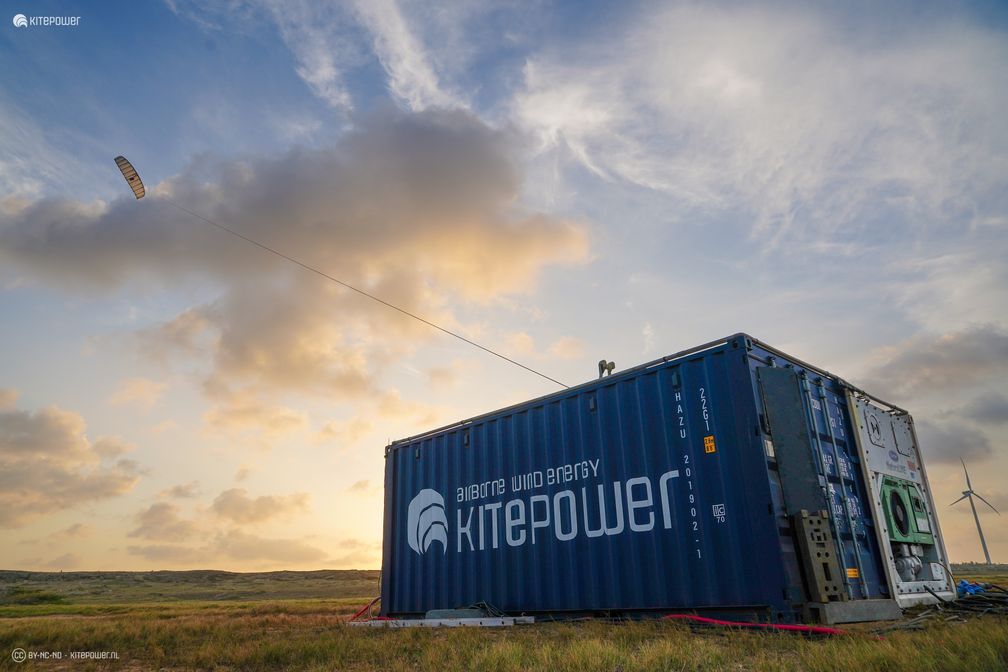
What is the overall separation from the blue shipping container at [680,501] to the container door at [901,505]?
94 mm

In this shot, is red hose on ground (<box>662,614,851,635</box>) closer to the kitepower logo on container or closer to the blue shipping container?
the blue shipping container

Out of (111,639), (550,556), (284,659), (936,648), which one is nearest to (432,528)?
(550,556)

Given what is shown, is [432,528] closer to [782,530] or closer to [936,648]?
[782,530]

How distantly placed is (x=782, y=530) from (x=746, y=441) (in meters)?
1.18

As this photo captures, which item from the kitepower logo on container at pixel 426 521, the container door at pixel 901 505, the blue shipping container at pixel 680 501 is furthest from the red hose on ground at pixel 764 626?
the kitepower logo on container at pixel 426 521

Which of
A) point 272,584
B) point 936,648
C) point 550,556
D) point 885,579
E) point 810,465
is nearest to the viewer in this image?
point 936,648

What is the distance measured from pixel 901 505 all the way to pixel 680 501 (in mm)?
3970

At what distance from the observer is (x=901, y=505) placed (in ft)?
31.1

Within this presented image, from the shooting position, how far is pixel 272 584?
7256 centimetres

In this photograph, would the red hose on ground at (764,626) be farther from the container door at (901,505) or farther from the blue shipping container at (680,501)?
the container door at (901,505)

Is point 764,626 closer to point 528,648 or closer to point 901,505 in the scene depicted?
point 528,648

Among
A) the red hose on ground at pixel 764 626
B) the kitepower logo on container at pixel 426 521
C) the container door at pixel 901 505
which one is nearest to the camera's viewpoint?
the red hose on ground at pixel 764 626

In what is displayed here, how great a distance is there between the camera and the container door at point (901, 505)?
8.80 metres

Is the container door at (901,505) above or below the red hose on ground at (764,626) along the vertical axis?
above
